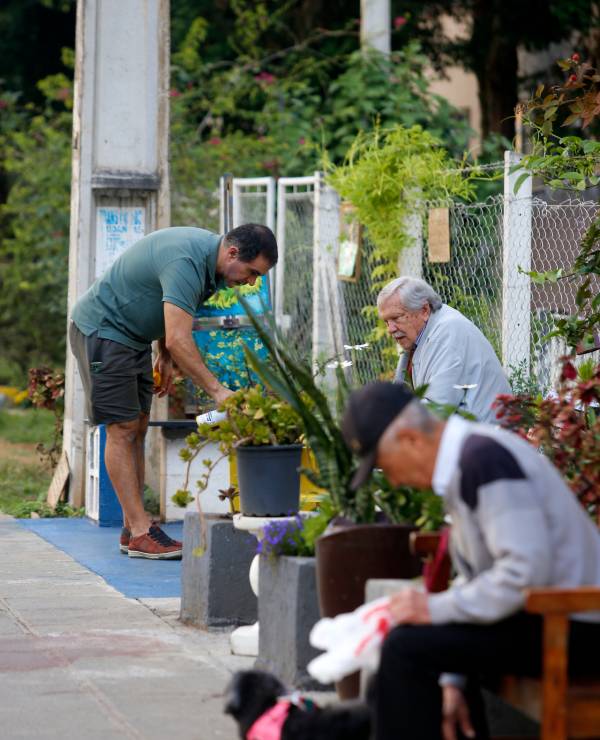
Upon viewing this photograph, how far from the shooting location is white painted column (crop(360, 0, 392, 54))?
12969mm

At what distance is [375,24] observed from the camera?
42.9 feet

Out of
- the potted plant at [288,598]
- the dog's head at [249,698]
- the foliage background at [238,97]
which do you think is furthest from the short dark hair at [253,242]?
the foliage background at [238,97]

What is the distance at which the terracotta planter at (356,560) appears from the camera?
4.30 meters

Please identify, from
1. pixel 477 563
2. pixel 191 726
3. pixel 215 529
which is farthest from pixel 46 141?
pixel 477 563

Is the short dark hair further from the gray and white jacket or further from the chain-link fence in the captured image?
the gray and white jacket

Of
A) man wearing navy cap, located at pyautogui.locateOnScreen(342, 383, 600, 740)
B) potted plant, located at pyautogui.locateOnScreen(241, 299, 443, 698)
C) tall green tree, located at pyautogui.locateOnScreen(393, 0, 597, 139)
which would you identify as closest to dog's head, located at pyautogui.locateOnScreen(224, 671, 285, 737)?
potted plant, located at pyautogui.locateOnScreen(241, 299, 443, 698)

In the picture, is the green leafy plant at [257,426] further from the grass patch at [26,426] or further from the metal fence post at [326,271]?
the grass patch at [26,426]

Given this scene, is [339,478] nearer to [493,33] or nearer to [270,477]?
[270,477]

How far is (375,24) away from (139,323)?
6.43 m

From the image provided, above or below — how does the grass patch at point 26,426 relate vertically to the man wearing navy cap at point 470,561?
below

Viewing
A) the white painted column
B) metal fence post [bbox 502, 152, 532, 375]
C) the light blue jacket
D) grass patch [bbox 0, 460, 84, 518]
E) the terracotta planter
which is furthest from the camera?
the white painted column

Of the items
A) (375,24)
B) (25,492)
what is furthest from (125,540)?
(375,24)

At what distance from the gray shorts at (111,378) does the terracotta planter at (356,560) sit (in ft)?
11.5

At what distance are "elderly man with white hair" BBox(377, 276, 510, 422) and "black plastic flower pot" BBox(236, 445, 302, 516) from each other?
1138 mm
